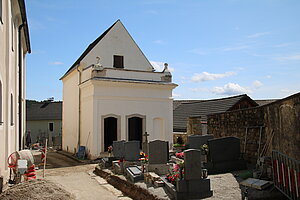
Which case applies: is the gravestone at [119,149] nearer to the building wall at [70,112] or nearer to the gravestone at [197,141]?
the gravestone at [197,141]

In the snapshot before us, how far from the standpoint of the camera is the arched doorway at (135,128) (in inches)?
831

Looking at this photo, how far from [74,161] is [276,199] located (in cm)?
1414

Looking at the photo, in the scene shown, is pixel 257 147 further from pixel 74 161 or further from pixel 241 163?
pixel 74 161

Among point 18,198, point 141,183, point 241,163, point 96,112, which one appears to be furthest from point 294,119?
point 96,112

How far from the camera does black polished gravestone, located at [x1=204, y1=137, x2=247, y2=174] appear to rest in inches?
470

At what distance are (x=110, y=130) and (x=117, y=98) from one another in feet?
7.42

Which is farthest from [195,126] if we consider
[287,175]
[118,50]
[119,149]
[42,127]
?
[42,127]

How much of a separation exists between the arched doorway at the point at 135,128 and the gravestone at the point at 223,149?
31.2ft

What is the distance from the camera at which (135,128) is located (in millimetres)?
21281

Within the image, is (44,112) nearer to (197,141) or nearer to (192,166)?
(197,141)

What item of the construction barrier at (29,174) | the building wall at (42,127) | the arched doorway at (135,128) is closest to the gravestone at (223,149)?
the construction barrier at (29,174)

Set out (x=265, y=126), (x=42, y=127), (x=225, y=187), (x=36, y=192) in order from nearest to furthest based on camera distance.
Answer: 1. (x=36, y=192)
2. (x=225, y=187)
3. (x=265, y=126)
4. (x=42, y=127)

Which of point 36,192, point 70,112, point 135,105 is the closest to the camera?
point 36,192

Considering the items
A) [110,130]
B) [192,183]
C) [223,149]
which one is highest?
[110,130]
